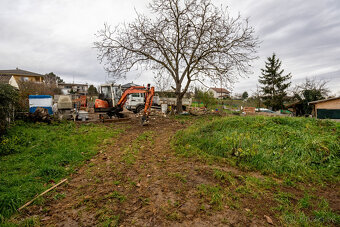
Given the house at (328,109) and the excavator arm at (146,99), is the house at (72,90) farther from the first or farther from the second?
the house at (328,109)

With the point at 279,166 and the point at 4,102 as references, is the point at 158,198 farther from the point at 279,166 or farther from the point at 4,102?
the point at 4,102

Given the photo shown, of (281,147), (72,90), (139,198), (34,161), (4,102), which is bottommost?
(139,198)

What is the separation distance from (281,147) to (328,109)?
16.1m

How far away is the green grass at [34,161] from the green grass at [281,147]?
10.7ft

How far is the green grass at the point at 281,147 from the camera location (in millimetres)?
3850

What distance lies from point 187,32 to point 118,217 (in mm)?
15184

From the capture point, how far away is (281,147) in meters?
4.67

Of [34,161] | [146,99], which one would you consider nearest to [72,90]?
[146,99]

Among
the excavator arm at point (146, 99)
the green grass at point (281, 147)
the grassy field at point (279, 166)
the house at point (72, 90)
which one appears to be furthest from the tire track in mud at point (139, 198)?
the house at point (72, 90)

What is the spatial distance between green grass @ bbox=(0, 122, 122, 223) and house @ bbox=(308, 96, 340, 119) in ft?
59.0

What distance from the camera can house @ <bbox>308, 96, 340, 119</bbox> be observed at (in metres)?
14.2

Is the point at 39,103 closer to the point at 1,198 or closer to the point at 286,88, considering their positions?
the point at 1,198

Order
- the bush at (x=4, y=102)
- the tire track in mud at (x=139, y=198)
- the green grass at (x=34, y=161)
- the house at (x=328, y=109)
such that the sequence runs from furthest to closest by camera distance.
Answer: the house at (x=328, y=109)
the bush at (x=4, y=102)
the green grass at (x=34, y=161)
the tire track in mud at (x=139, y=198)

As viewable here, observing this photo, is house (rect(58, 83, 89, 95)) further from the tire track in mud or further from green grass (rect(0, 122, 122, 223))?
the tire track in mud
